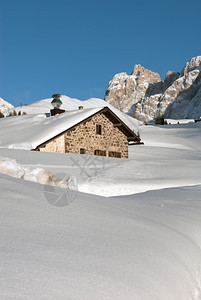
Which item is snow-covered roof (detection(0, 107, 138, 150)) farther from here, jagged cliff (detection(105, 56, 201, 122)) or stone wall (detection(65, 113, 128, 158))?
jagged cliff (detection(105, 56, 201, 122))

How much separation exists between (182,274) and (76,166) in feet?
25.7

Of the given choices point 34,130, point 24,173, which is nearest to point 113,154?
point 34,130

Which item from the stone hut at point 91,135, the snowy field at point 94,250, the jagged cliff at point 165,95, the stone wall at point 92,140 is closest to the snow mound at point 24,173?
the snowy field at point 94,250

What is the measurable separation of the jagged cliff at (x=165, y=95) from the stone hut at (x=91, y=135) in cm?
9687

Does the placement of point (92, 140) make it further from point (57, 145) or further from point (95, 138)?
point (57, 145)

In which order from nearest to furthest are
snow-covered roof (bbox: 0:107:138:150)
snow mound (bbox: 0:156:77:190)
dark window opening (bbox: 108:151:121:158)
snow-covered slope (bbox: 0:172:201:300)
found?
snow-covered slope (bbox: 0:172:201:300) → snow mound (bbox: 0:156:77:190) → snow-covered roof (bbox: 0:107:138:150) → dark window opening (bbox: 108:151:121:158)

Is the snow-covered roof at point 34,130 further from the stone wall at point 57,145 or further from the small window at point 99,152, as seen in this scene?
the small window at point 99,152

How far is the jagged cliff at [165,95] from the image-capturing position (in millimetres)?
127312

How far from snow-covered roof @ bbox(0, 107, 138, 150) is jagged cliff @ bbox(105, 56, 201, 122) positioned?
3888 inches

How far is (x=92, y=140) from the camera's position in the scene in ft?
57.1

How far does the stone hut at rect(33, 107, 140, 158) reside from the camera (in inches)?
627

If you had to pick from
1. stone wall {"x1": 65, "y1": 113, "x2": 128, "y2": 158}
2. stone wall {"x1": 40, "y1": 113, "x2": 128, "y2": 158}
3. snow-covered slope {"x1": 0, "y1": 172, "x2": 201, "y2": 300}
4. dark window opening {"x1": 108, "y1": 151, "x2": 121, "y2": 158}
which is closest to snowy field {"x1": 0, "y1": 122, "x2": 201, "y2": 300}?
snow-covered slope {"x1": 0, "y1": 172, "x2": 201, "y2": 300}

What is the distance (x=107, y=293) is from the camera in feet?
4.87

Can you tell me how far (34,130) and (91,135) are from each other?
3446mm
